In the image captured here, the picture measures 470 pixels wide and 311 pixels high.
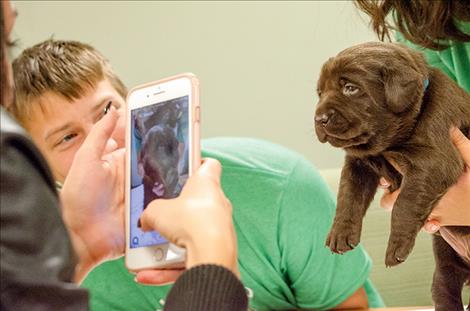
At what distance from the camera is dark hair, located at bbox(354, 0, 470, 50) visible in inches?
47.7

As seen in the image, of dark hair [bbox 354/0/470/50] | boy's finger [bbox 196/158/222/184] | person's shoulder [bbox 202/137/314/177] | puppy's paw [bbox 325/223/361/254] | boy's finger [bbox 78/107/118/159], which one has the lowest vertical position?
person's shoulder [bbox 202/137/314/177]

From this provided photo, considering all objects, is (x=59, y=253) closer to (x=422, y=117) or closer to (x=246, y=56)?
(x=422, y=117)

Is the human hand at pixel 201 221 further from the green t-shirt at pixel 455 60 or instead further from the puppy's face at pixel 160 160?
the green t-shirt at pixel 455 60

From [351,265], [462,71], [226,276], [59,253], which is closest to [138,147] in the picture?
[226,276]

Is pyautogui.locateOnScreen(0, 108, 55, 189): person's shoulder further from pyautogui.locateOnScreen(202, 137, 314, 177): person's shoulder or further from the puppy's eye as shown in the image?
pyautogui.locateOnScreen(202, 137, 314, 177): person's shoulder

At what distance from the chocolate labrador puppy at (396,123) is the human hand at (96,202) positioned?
31 centimetres

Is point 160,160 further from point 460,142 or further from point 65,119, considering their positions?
point 65,119

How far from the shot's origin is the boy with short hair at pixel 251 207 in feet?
5.63

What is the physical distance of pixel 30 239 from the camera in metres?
0.53

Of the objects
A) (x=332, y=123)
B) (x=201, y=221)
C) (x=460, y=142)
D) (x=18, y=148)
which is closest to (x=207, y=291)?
(x=201, y=221)

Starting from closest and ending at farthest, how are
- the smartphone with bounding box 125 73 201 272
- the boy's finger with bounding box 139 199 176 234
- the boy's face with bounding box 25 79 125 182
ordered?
the boy's finger with bounding box 139 199 176 234 → the smartphone with bounding box 125 73 201 272 → the boy's face with bounding box 25 79 125 182

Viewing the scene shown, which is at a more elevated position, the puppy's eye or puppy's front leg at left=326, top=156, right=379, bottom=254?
the puppy's eye

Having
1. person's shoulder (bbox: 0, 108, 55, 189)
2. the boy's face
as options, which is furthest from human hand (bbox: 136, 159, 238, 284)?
the boy's face

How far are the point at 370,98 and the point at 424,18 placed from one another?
26 cm
